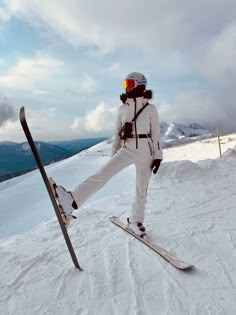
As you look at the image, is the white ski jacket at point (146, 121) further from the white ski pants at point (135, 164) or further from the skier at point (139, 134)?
the white ski pants at point (135, 164)

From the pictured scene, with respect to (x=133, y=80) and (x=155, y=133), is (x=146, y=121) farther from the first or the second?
(x=133, y=80)

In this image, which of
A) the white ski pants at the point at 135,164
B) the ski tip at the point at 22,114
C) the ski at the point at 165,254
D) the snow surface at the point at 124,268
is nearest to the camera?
the snow surface at the point at 124,268

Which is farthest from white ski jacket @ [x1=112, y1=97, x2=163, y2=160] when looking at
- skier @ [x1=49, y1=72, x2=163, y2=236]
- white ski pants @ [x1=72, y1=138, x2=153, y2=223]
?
white ski pants @ [x1=72, y1=138, x2=153, y2=223]

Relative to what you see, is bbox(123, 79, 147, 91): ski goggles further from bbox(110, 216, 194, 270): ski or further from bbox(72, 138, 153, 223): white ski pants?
bbox(110, 216, 194, 270): ski

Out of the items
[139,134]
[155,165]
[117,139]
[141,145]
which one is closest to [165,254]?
[155,165]

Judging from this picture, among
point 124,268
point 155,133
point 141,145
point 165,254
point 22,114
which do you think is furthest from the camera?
point 155,133

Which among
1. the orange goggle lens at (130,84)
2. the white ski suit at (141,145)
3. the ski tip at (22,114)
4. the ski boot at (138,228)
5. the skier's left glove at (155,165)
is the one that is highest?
the orange goggle lens at (130,84)

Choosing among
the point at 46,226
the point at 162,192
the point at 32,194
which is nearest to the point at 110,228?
the point at 46,226

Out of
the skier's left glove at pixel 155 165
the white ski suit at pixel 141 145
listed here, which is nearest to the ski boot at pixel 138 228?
the white ski suit at pixel 141 145

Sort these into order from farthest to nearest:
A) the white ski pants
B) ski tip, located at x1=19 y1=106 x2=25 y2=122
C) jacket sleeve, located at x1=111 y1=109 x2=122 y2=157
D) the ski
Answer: jacket sleeve, located at x1=111 y1=109 x2=122 y2=157 < the white ski pants < the ski < ski tip, located at x1=19 y1=106 x2=25 y2=122

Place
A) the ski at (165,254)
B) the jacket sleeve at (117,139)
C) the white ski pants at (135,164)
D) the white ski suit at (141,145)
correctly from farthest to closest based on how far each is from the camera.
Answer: the jacket sleeve at (117,139) < the white ski suit at (141,145) < the white ski pants at (135,164) < the ski at (165,254)

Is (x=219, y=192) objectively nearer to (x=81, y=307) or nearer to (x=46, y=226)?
(x=46, y=226)

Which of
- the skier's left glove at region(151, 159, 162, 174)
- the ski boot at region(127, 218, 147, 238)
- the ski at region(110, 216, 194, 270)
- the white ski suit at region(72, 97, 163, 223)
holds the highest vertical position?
the white ski suit at region(72, 97, 163, 223)

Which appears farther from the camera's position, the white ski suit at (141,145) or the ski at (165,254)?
the white ski suit at (141,145)
